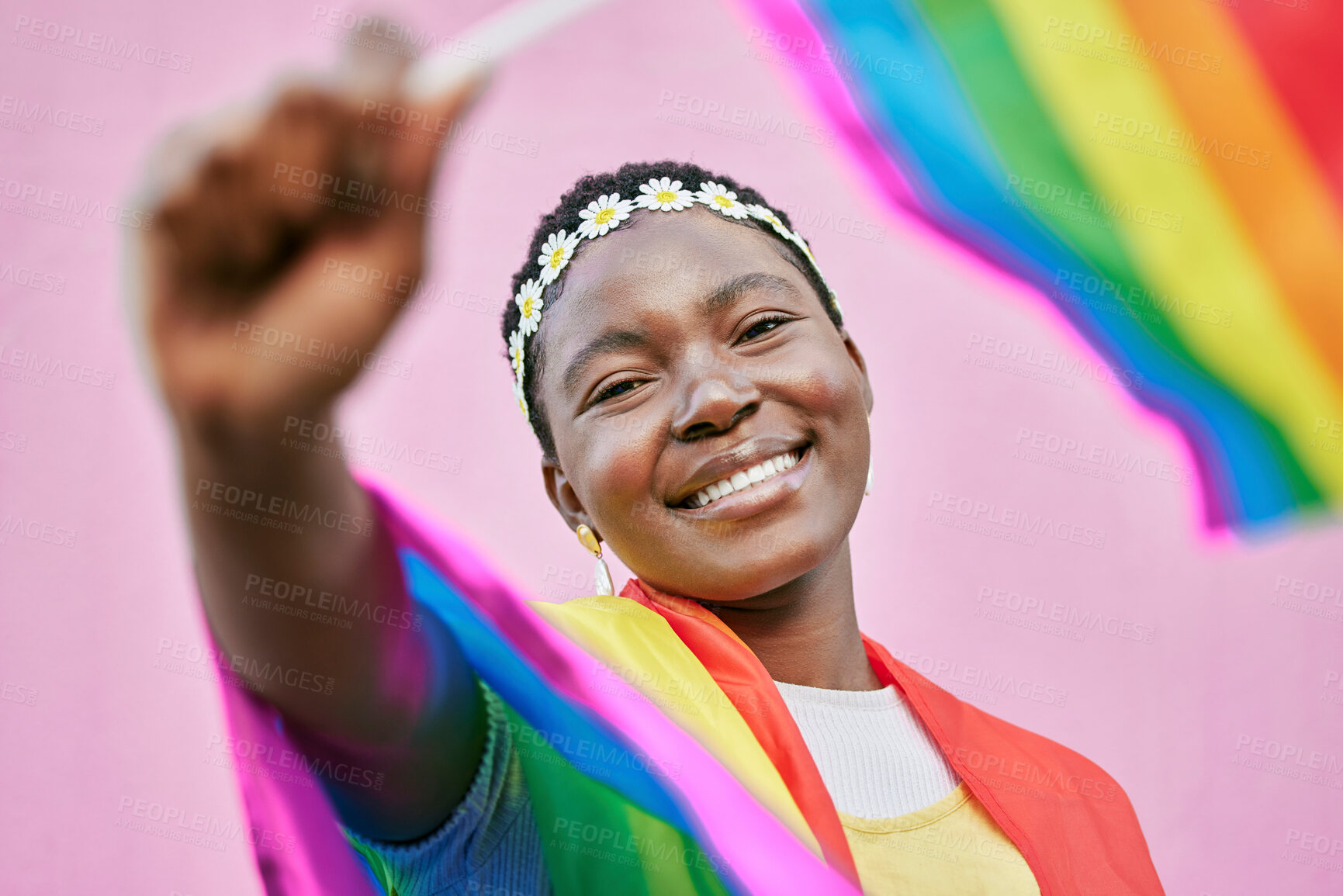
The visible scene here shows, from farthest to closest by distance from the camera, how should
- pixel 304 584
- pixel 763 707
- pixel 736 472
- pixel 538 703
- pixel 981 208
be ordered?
pixel 981 208 < pixel 736 472 < pixel 763 707 < pixel 538 703 < pixel 304 584

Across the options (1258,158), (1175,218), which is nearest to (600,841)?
(1175,218)

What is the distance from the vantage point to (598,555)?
1.52m

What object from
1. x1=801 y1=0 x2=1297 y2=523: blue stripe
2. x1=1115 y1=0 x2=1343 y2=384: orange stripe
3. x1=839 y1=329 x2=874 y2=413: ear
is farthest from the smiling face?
x1=1115 y1=0 x2=1343 y2=384: orange stripe

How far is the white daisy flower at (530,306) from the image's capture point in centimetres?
149

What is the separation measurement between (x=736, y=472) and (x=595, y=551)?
0.91 ft

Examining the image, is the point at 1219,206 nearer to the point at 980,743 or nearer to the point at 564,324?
the point at 980,743

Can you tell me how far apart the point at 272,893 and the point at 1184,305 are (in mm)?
1995

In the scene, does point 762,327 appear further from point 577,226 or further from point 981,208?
point 981,208

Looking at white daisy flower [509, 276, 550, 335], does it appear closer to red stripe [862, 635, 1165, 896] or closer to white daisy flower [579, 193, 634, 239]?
white daisy flower [579, 193, 634, 239]

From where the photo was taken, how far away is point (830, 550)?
134cm

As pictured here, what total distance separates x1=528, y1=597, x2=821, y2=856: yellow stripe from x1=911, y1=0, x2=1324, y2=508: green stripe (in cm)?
144

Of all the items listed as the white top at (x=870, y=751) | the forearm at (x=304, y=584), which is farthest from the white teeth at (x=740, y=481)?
the forearm at (x=304, y=584)

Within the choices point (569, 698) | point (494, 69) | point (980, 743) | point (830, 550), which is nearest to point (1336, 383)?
point (980, 743)

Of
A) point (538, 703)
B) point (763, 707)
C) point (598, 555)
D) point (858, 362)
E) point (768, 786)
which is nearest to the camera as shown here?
point (538, 703)
